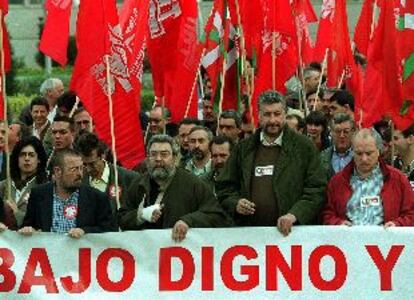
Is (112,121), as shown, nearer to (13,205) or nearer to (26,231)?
(13,205)

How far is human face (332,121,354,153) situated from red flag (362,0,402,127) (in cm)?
42

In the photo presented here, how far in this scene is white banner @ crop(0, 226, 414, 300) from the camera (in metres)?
11.6

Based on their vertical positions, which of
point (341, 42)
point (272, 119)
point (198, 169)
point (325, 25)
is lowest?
point (198, 169)

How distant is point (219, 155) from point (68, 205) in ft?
5.84

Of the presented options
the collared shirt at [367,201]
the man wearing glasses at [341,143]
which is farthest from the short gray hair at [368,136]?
the man wearing glasses at [341,143]

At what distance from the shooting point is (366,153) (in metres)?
11.6

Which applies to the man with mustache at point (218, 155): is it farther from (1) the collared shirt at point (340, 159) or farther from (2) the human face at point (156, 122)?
(2) the human face at point (156, 122)

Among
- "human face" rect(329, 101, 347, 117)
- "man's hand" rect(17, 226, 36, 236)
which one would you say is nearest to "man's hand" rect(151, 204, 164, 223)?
"man's hand" rect(17, 226, 36, 236)

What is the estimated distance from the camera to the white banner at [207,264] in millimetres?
11562

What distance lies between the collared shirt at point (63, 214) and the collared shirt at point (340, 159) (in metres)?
2.22

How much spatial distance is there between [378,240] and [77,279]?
7.24 ft

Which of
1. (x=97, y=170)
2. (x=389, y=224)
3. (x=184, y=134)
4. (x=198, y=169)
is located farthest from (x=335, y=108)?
(x=389, y=224)

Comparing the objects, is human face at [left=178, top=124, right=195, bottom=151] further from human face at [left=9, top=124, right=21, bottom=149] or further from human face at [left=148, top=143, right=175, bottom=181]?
human face at [left=148, top=143, right=175, bottom=181]

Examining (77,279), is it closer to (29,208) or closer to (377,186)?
(29,208)
